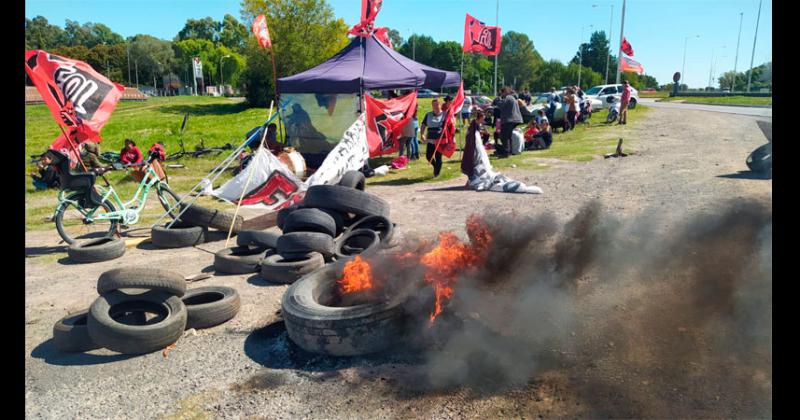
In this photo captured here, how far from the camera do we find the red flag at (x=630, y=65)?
2894cm

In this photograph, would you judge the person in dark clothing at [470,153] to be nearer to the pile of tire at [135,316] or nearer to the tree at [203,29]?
the pile of tire at [135,316]

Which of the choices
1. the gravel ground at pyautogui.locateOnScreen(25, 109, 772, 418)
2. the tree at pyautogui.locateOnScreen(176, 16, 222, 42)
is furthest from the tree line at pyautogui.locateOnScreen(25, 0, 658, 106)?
the gravel ground at pyautogui.locateOnScreen(25, 109, 772, 418)

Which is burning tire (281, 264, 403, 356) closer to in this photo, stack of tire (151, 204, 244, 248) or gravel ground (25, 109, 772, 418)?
gravel ground (25, 109, 772, 418)

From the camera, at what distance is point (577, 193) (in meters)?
10.6

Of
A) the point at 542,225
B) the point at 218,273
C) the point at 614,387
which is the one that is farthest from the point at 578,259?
the point at 218,273

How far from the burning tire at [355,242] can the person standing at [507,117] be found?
9.68 m

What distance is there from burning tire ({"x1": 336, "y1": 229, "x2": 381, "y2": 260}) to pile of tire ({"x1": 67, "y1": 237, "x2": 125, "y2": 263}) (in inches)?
134

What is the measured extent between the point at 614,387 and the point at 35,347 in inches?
204

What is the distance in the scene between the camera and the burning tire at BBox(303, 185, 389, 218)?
762 centimetres

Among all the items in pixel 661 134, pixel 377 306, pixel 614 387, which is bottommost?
pixel 614 387

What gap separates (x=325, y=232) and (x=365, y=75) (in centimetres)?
928

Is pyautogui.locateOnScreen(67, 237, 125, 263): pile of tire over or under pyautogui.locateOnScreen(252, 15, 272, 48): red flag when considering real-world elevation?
under

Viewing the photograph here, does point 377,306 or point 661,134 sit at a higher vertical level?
point 661,134
